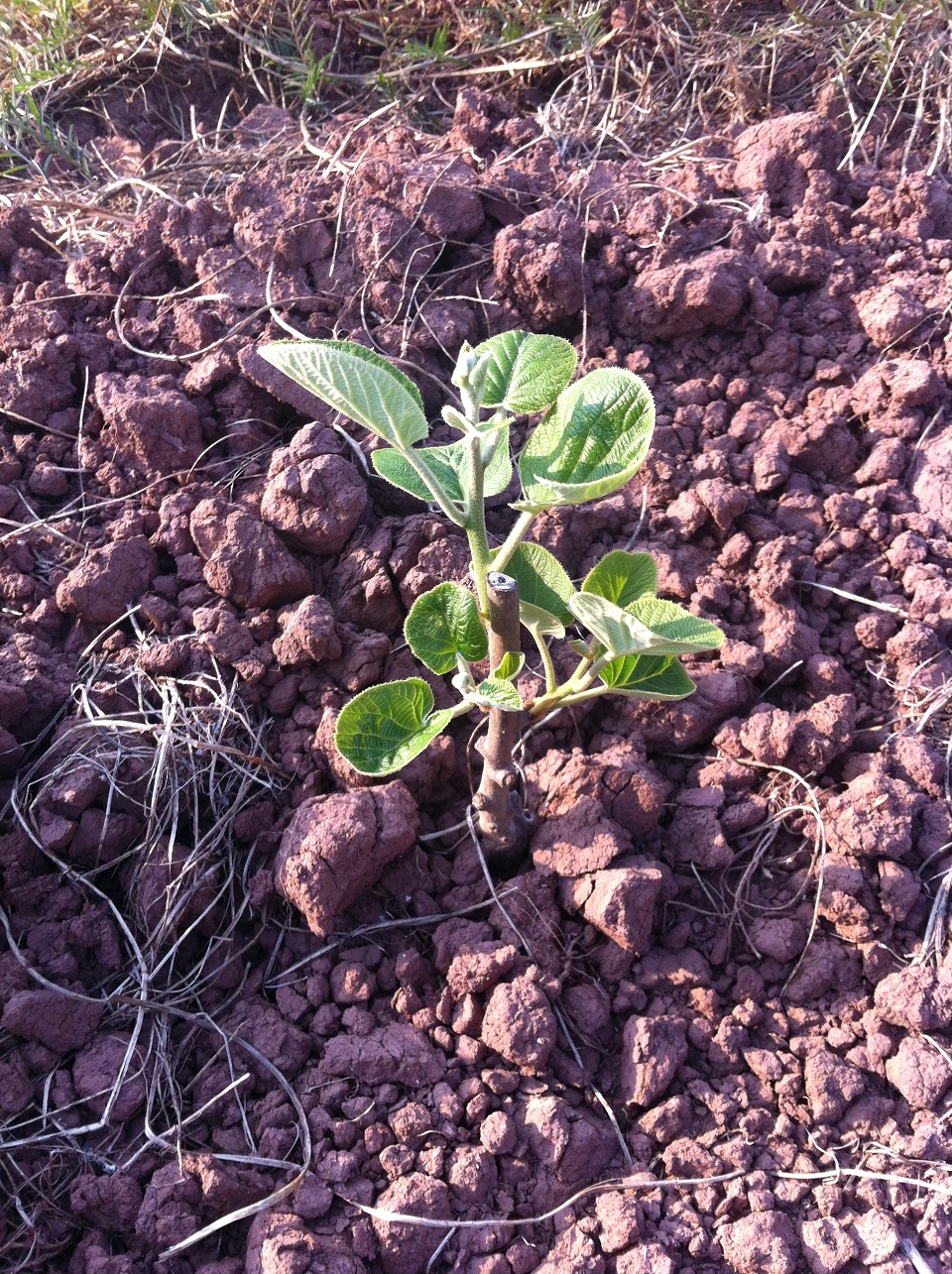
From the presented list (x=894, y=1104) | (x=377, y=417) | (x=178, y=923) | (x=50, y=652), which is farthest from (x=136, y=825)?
(x=894, y=1104)

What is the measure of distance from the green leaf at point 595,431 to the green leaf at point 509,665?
0.21 metres

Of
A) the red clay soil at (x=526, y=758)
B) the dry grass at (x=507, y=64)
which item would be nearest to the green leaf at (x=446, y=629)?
the red clay soil at (x=526, y=758)

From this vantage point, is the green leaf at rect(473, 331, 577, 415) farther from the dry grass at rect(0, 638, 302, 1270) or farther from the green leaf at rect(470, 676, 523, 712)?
the dry grass at rect(0, 638, 302, 1270)

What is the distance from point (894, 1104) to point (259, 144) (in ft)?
8.62

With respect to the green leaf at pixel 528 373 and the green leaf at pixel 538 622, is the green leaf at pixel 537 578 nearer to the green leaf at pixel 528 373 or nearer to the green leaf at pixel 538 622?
the green leaf at pixel 538 622

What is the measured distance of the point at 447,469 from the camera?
4.46 ft

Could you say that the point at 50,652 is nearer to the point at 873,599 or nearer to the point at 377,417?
the point at 377,417

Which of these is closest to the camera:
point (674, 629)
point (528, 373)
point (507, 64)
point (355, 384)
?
point (355, 384)

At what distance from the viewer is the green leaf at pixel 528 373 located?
1335 mm

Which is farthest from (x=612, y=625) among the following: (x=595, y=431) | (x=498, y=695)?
(x=595, y=431)

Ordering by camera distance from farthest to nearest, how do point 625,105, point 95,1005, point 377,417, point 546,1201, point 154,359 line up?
point 625,105 → point 154,359 → point 95,1005 → point 546,1201 → point 377,417

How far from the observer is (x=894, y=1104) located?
1.30 m

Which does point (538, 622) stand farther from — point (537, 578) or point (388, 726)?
point (388, 726)

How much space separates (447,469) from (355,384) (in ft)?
0.93
